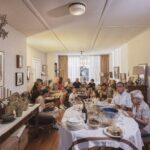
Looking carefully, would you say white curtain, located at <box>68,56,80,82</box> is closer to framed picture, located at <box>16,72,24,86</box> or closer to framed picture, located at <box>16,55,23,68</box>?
framed picture, located at <box>16,72,24,86</box>

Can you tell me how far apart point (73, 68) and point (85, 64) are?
804mm

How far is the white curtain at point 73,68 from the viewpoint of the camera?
11.0 m

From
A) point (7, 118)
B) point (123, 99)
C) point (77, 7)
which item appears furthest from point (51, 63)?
point (7, 118)

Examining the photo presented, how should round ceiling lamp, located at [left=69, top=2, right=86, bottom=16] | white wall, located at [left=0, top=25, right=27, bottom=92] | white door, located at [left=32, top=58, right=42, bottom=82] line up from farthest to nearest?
white door, located at [left=32, top=58, right=42, bottom=82] → white wall, located at [left=0, top=25, right=27, bottom=92] → round ceiling lamp, located at [left=69, top=2, right=86, bottom=16]

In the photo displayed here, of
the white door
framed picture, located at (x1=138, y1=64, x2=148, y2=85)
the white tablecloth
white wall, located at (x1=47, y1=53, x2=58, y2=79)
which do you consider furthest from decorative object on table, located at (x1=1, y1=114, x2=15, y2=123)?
white wall, located at (x1=47, y1=53, x2=58, y2=79)

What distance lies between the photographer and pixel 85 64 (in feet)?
35.9

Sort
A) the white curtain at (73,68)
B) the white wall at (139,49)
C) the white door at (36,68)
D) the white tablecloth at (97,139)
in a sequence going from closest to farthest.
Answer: the white tablecloth at (97,139), the white wall at (139,49), the white door at (36,68), the white curtain at (73,68)

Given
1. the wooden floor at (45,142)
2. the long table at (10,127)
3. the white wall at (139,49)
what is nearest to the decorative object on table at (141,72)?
the white wall at (139,49)

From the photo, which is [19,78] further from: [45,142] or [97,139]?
[97,139]

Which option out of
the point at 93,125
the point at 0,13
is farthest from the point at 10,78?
the point at 93,125

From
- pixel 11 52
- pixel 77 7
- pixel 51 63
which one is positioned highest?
pixel 77 7

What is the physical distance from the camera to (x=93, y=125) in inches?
82.0

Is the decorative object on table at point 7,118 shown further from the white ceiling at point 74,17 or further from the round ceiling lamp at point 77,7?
the round ceiling lamp at point 77,7

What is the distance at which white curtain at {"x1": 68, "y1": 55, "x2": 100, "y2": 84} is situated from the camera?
10.9 m
